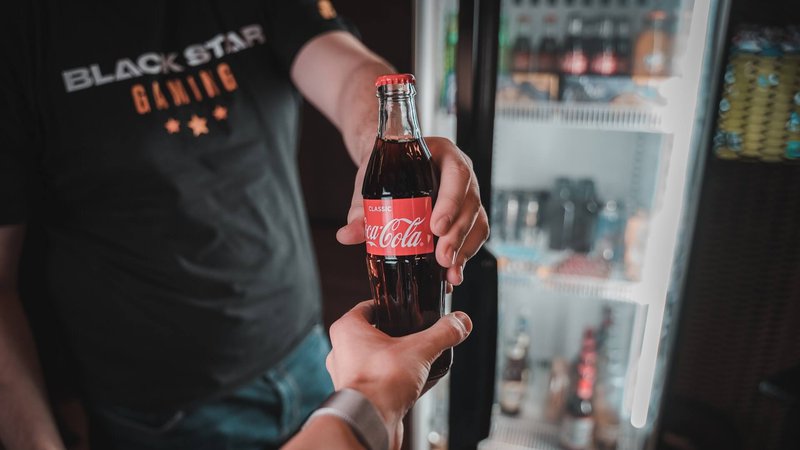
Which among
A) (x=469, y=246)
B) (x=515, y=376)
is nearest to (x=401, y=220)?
(x=469, y=246)

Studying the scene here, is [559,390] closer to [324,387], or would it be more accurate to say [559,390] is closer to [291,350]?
[324,387]

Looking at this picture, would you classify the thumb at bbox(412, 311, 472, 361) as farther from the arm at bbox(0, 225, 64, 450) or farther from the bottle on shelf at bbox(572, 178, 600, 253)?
the bottle on shelf at bbox(572, 178, 600, 253)

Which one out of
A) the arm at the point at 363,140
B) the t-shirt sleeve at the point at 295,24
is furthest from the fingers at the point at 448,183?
the t-shirt sleeve at the point at 295,24

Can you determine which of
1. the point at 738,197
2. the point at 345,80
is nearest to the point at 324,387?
the point at 345,80

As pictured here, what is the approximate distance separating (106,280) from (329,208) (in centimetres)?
81

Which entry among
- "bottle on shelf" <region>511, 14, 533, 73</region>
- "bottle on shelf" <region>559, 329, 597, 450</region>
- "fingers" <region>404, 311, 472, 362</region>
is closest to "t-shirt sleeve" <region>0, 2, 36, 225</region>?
"fingers" <region>404, 311, 472, 362</region>

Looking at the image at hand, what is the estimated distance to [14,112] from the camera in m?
0.92

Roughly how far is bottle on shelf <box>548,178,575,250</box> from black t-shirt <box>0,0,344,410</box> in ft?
3.28

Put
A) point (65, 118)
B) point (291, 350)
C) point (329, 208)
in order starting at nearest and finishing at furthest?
point (65, 118) < point (291, 350) < point (329, 208)

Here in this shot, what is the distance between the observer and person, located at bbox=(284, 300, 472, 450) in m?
0.46

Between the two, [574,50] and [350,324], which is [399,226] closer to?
[350,324]

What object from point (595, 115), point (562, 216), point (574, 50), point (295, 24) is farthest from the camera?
point (562, 216)

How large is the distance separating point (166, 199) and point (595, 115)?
1.12 metres

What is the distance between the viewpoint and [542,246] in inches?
70.6
